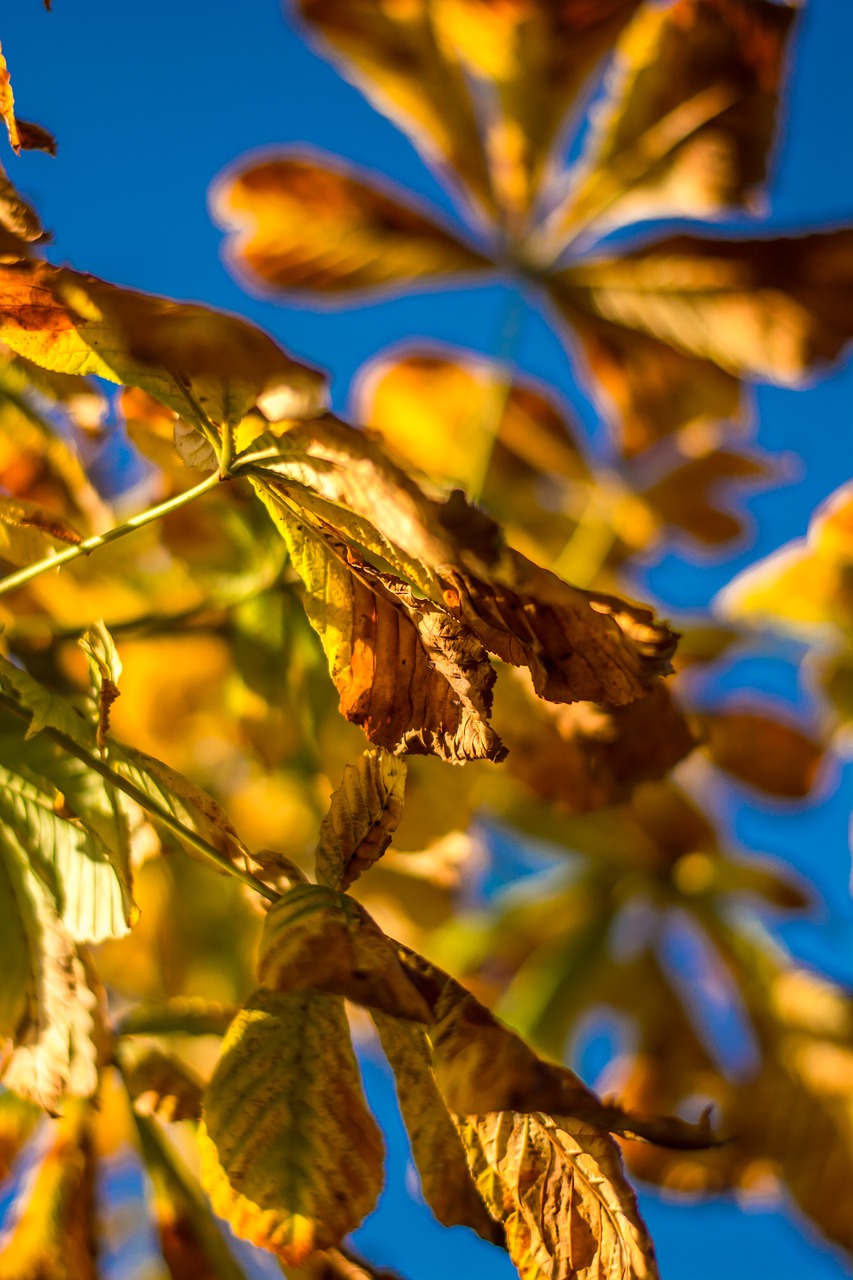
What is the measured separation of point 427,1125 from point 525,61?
899 millimetres

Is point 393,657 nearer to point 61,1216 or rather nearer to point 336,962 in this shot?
point 336,962

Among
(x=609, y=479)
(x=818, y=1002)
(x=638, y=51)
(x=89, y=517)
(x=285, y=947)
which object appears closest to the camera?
(x=285, y=947)

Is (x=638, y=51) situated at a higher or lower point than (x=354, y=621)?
higher

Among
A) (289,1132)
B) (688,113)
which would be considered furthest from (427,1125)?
(688,113)

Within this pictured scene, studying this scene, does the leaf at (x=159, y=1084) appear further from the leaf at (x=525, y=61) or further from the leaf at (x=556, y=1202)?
the leaf at (x=525, y=61)

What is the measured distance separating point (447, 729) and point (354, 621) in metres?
0.06

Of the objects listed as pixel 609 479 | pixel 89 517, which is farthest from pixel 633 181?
pixel 89 517

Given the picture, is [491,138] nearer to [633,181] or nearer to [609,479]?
[633,181]

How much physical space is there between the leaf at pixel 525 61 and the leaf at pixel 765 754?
51 centimetres

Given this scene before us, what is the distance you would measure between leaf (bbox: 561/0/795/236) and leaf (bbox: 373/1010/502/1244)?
76 centimetres

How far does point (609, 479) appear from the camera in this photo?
1.30 meters

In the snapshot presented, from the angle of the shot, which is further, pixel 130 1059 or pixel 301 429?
pixel 130 1059

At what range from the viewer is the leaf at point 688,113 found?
92 centimetres

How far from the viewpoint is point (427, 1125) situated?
1.48 feet
